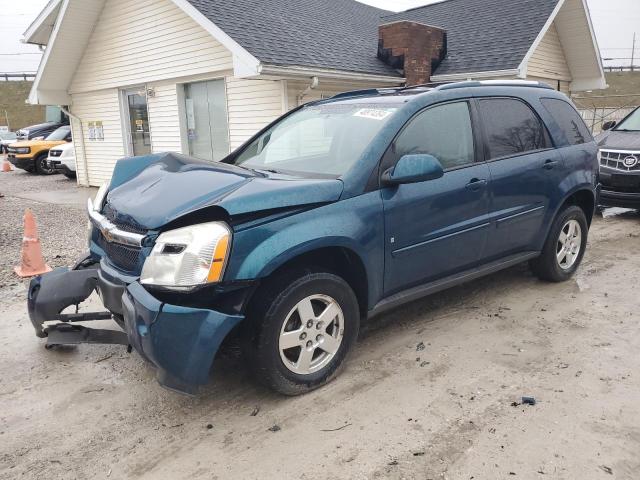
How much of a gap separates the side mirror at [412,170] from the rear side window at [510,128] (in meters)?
1.00

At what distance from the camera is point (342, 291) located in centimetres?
325

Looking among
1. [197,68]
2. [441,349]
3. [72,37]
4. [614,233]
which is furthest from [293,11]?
[441,349]

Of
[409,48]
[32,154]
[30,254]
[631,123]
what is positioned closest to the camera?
[30,254]

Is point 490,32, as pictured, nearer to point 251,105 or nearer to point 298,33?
point 298,33

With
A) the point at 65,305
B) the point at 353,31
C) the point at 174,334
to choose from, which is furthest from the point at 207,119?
the point at 174,334

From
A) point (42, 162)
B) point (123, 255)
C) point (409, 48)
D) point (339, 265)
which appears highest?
point (409, 48)

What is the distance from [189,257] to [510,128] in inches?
119

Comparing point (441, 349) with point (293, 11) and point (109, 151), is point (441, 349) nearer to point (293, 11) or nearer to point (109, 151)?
point (293, 11)

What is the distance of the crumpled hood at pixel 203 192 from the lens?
9.46 feet

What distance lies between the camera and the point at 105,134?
13984 mm

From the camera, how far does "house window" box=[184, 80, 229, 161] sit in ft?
35.3

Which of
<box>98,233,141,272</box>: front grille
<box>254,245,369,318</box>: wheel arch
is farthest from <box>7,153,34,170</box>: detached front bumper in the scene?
<box>254,245,369,318</box>: wheel arch

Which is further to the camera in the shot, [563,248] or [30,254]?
[30,254]

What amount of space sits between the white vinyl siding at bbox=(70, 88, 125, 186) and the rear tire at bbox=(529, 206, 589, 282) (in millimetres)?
11550
